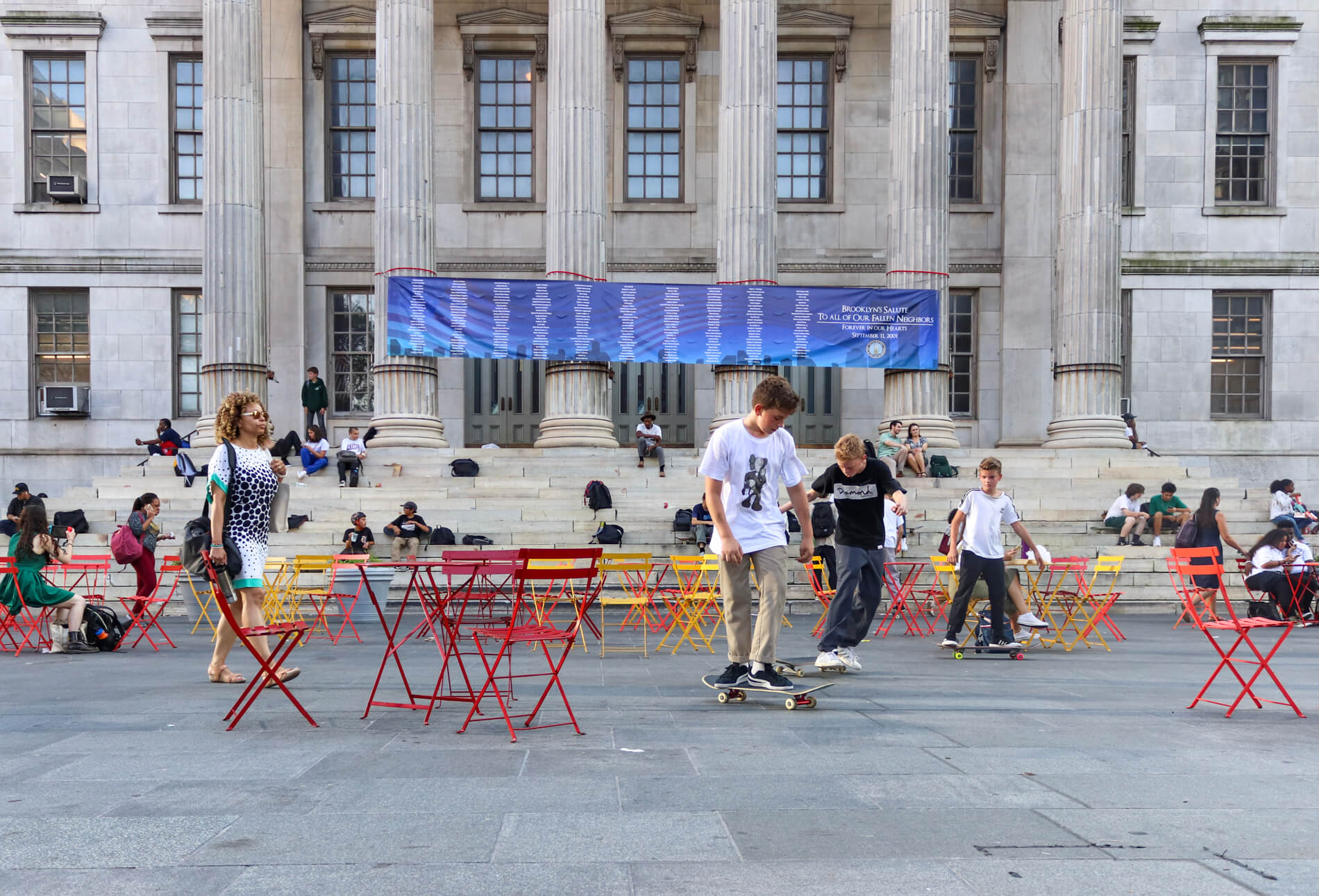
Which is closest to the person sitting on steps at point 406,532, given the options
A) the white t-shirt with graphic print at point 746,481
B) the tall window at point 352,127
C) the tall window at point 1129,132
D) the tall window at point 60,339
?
the white t-shirt with graphic print at point 746,481

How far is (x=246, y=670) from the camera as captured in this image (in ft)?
31.9

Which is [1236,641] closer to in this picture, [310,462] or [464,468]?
[464,468]

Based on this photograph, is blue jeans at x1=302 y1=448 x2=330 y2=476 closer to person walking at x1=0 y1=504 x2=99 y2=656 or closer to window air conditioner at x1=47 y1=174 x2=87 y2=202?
person walking at x1=0 y1=504 x2=99 y2=656

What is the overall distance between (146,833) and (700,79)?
2418 centimetres

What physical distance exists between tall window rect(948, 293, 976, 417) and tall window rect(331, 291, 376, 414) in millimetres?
→ 13626

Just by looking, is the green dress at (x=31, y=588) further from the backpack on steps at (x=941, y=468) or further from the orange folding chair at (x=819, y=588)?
the backpack on steps at (x=941, y=468)

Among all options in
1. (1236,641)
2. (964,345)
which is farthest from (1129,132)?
(1236,641)

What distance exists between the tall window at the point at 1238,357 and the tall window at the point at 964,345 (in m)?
5.60

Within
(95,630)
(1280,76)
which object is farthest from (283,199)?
(1280,76)

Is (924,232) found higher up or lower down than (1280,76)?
lower down

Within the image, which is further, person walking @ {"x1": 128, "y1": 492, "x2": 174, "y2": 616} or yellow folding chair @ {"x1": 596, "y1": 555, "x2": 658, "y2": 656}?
person walking @ {"x1": 128, "y1": 492, "x2": 174, "y2": 616}

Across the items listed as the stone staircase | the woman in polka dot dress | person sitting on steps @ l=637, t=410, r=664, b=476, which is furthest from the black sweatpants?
person sitting on steps @ l=637, t=410, r=664, b=476

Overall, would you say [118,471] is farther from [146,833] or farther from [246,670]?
[146,833]

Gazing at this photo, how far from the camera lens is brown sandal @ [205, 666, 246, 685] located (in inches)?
346
